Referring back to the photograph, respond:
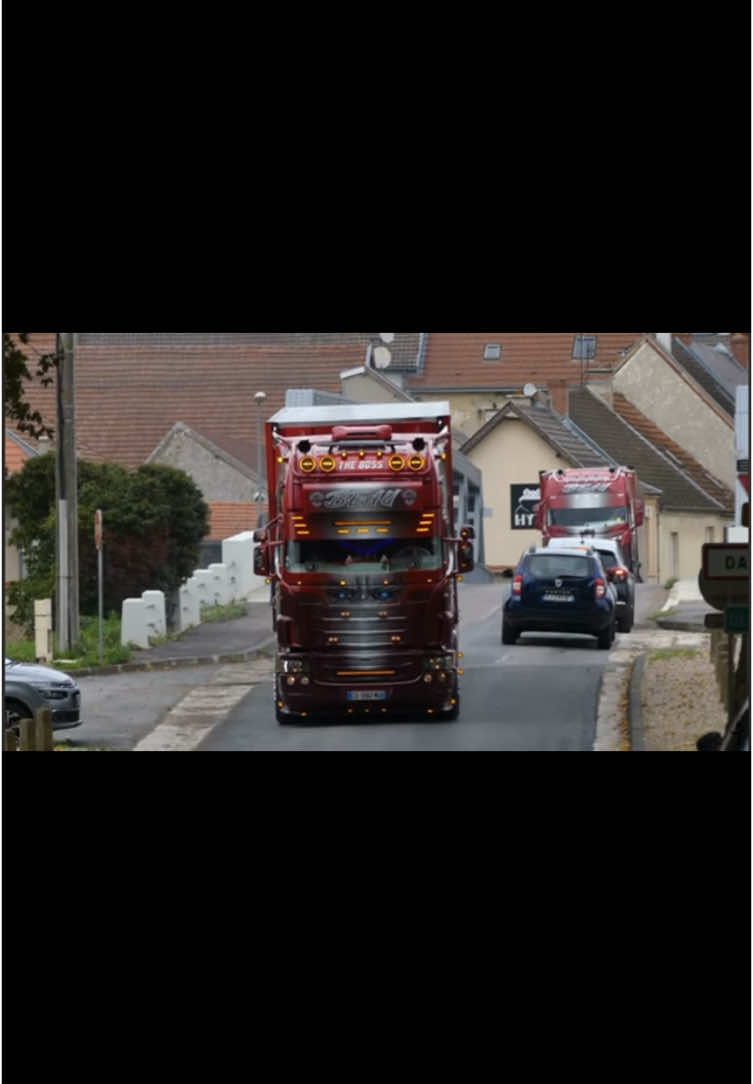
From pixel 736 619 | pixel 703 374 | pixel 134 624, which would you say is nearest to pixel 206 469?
pixel 134 624

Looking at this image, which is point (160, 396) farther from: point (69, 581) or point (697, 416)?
point (697, 416)

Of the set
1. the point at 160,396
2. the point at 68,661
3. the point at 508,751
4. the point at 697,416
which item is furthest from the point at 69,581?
the point at 697,416

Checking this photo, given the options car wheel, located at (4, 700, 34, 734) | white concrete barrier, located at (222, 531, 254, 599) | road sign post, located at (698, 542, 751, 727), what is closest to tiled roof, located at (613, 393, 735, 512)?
white concrete barrier, located at (222, 531, 254, 599)

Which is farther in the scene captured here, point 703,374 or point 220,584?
point 703,374

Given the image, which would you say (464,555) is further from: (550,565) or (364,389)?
(550,565)

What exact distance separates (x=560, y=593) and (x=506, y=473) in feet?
5.38

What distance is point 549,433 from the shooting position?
937 inches

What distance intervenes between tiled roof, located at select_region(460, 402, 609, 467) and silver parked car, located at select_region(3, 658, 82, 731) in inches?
190

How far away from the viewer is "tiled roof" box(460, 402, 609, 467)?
2193cm

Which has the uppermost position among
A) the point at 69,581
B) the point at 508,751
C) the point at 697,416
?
the point at 697,416

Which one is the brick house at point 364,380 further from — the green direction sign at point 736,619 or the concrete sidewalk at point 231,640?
the green direction sign at point 736,619
